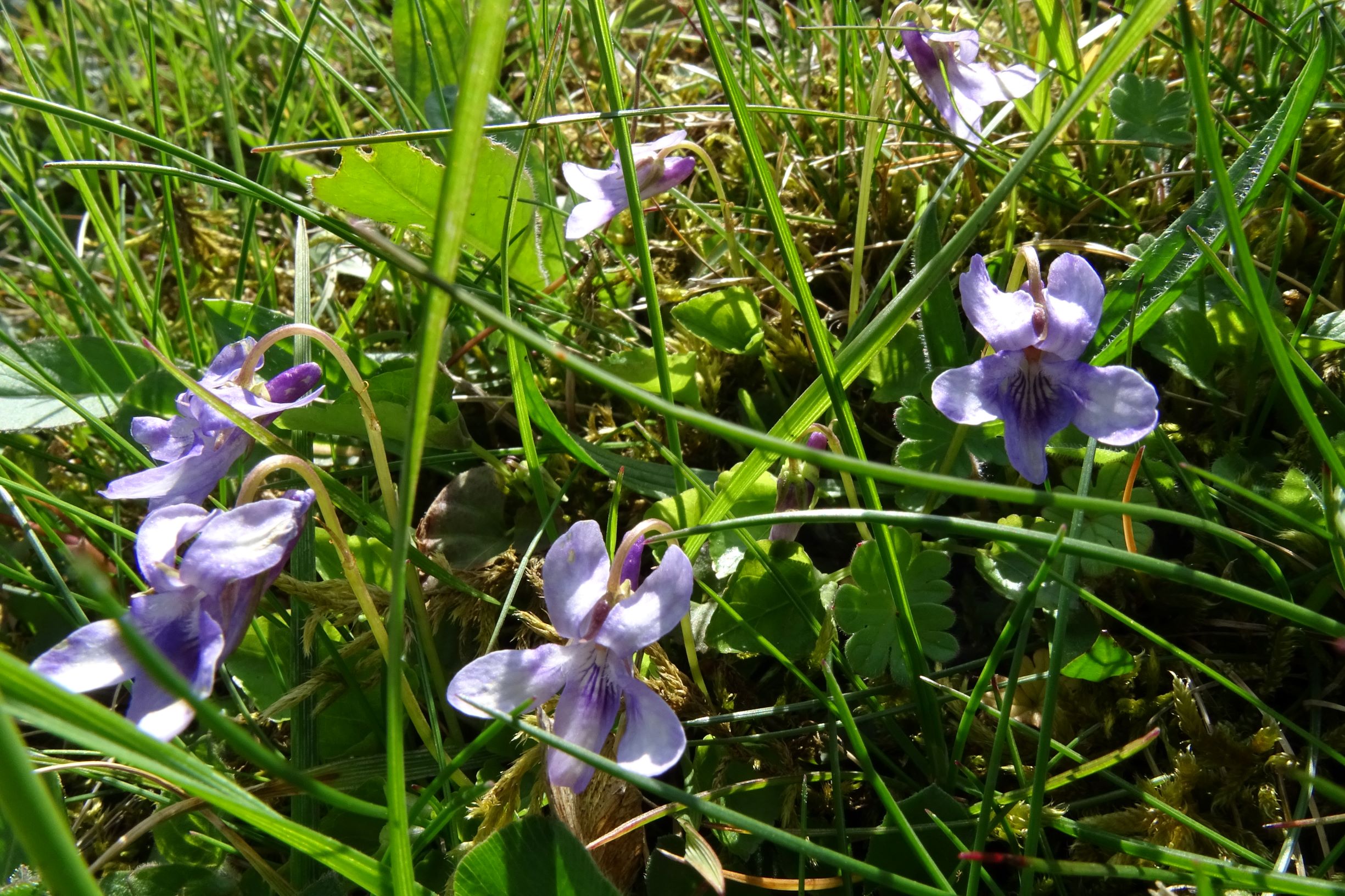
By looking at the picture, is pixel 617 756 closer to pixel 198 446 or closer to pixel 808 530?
pixel 198 446

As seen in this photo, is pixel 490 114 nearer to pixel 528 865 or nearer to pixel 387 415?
pixel 387 415

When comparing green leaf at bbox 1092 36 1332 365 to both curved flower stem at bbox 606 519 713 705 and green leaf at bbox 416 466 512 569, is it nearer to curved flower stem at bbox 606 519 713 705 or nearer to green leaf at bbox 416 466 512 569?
curved flower stem at bbox 606 519 713 705

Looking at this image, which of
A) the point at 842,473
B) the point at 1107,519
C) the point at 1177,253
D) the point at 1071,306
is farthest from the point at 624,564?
the point at 1177,253

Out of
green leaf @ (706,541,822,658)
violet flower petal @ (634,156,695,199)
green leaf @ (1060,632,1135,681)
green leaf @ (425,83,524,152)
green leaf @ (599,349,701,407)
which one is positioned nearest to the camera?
green leaf @ (1060,632,1135,681)

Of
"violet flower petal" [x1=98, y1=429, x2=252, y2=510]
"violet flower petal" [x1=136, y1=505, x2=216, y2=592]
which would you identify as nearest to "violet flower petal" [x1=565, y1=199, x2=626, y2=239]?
"violet flower petal" [x1=98, y1=429, x2=252, y2=510]

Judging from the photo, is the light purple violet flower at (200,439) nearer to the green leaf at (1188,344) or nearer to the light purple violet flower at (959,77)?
the light purple violet flower at (959,77)

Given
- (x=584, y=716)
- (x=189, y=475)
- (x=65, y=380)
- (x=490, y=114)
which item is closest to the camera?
(x=584, y=716)
